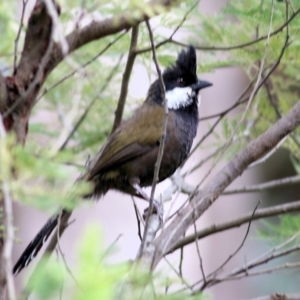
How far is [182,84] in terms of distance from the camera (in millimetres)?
3596

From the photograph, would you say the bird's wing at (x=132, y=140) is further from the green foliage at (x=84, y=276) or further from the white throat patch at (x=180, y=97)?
the green foliage at (x=84, y=276)

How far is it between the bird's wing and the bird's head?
15cm

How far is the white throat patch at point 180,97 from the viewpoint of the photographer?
3.60 metres

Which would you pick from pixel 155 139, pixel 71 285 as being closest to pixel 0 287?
pixel 71 285

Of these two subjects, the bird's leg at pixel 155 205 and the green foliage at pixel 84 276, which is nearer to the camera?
the green foliage at pixel 84 276

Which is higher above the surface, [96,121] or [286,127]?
[96,121]

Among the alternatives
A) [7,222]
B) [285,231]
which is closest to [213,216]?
[285,231]

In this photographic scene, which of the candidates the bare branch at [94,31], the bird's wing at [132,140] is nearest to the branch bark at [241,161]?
the bare branch at [94,31]

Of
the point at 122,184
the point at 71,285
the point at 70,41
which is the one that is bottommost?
the point at 71,285

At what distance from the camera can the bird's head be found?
11.6 ft

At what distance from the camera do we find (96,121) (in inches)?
147

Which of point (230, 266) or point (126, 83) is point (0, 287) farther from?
point (230, 266)

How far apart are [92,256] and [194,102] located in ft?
8.91

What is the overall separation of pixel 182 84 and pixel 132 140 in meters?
0.48
